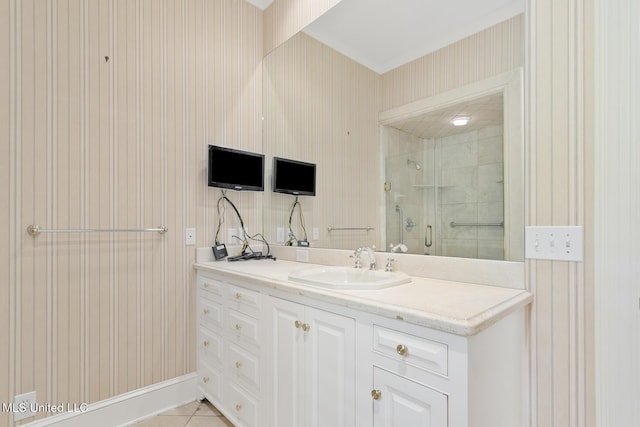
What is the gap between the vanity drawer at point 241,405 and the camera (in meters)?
1.52

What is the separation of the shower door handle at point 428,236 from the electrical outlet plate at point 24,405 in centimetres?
197

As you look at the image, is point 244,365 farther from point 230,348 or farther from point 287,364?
point 287,364

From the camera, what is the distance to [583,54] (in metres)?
1.09

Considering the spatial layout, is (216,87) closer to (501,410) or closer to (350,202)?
(350,202)

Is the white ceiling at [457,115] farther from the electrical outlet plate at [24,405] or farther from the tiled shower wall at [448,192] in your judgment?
the electrical outlet plate at [24,405]

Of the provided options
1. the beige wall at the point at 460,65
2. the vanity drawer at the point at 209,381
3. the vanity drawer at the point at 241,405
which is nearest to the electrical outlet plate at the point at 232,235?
the vanity drawer at the point at 209,381

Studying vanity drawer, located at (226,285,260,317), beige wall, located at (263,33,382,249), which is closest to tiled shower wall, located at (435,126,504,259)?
beige wall, located at (263,33,382,249)

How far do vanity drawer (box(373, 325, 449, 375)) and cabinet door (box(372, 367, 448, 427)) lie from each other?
0.06 metres

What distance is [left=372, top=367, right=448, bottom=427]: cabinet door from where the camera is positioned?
87 cm

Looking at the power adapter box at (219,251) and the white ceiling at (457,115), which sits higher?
the white ceiling at (457,115)

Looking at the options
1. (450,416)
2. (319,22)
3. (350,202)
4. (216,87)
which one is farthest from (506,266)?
(216,87)

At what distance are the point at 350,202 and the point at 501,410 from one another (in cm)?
122

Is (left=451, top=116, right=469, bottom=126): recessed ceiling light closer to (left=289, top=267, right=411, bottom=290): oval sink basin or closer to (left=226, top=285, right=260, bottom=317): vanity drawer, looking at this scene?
(left=289, top=267, right=411, bottom=290): oval sink basin

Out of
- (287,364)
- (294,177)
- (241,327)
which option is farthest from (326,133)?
(287,364)
